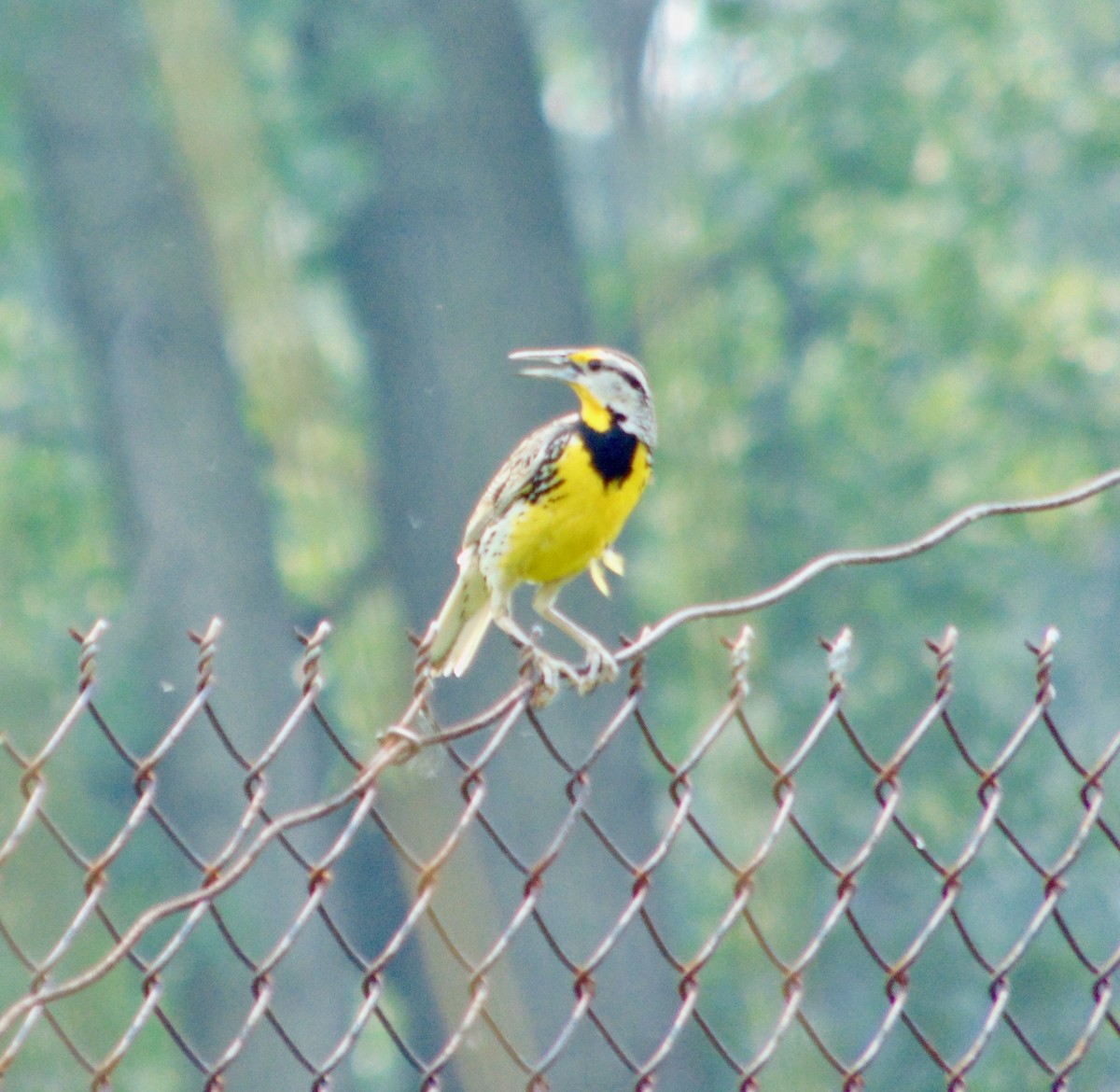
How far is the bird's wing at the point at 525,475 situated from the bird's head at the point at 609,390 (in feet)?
0.16

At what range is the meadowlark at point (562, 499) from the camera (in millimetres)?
2844

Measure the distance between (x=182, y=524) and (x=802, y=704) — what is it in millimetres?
4511

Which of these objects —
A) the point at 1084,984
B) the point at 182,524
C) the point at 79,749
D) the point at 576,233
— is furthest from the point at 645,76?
the point at 1084,984

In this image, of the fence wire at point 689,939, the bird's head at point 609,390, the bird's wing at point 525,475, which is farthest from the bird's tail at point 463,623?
the fence wire at point 689,939

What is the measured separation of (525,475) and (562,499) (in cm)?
9

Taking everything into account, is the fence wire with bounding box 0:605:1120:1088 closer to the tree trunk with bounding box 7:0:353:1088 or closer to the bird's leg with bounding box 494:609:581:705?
the tree trunk with bounding box 7:0:353:1088

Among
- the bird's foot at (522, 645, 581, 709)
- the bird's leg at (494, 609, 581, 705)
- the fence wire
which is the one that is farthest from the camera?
the fence wire

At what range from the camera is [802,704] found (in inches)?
515

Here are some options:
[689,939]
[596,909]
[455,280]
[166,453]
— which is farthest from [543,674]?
[455,280]

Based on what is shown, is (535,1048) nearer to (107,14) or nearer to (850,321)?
(850,321)

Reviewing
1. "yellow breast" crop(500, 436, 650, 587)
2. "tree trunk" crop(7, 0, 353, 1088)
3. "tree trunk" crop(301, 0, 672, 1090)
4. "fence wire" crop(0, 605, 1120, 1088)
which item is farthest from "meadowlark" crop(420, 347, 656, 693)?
"tree trunk" crop(301, 0, 672, 1090)

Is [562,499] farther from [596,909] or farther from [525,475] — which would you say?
[596,909]

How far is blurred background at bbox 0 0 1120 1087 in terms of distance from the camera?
1289 cm

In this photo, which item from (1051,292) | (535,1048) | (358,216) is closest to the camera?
(535,1048)
